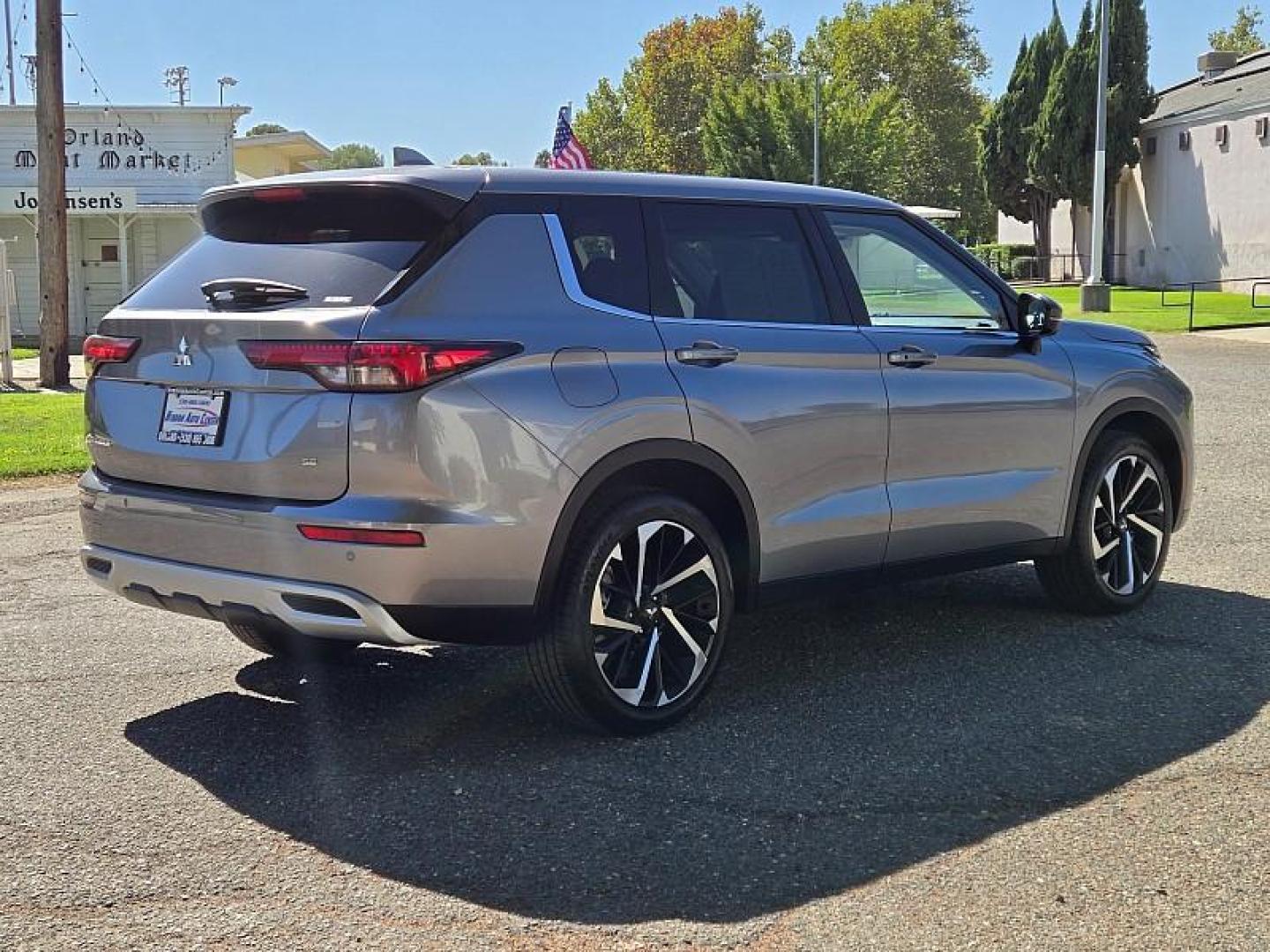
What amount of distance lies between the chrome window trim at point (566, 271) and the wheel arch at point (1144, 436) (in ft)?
8.22

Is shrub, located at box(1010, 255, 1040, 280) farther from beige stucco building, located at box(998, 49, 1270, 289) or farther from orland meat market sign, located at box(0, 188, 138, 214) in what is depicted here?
orland meat market sign, located at box(0, 188, 138, 214)

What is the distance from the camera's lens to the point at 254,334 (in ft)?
15.3

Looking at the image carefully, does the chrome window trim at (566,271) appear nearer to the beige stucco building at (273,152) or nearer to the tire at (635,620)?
the tire at (635,620)

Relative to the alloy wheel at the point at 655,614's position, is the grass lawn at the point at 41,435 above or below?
above

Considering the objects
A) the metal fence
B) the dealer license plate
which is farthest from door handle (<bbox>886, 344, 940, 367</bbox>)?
the metal fence

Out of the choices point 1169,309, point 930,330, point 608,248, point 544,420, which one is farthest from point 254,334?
point 1169,309

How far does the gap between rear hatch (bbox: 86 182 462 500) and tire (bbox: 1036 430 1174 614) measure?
3272mm

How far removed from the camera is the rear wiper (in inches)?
187

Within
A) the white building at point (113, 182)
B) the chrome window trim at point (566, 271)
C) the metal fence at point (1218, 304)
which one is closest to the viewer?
the chrome window trim at point (566, 271)

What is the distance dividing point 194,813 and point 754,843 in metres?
1.60

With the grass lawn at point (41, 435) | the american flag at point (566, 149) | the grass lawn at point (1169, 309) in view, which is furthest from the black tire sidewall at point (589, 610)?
the grass lawn at point (1169, 309)

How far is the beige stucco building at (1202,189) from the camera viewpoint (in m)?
43.0

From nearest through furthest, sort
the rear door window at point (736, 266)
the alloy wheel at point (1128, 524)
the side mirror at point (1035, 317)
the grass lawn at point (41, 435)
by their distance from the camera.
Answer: the rear door window at point (736, 266) → the side mirror at point (1035, 317) → the alloy wheel at point (1128, 524) → the grass lawn at point (41, 435)

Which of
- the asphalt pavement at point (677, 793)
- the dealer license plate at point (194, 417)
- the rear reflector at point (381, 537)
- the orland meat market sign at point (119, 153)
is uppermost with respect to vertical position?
the orland meat market sign at point (119, 153)
